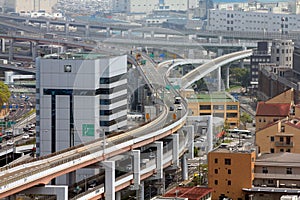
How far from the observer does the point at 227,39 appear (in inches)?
1371

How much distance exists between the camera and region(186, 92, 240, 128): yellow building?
17.6 meters

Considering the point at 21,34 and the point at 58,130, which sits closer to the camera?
the point at 58,130

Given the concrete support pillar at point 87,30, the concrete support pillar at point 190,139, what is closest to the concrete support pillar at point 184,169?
the concrete support pillar at point 190,139

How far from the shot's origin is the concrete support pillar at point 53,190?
998 cm

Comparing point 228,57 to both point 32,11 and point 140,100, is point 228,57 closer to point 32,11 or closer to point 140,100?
point 140,100

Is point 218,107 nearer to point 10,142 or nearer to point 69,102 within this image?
point 10,142

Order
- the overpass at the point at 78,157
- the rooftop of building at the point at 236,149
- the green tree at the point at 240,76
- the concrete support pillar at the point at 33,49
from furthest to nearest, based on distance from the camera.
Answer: the concrete support pillar at the point at 33,49, the green tree at the point at 240,76, the rooftop of building at the point at 236,149, the overpass at the point at 78,157

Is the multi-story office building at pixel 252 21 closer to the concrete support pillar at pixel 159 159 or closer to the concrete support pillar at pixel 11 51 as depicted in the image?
the concrete support pillar at pixel 11 51

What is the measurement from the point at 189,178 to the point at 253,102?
27.6 ft

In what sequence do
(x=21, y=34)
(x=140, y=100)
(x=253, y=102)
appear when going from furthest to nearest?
(x=21, y=34) → (x=253, y=102) → (x=140, y=100)

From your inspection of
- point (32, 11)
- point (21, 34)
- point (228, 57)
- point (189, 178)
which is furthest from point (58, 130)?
point (32, 11)

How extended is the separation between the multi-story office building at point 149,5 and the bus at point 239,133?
31.0 m

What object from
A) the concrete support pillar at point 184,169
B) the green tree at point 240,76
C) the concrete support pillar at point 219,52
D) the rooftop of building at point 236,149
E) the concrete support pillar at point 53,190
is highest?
the rooftop of building at point 236,149

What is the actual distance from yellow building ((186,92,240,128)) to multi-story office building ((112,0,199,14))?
29.8 meters
